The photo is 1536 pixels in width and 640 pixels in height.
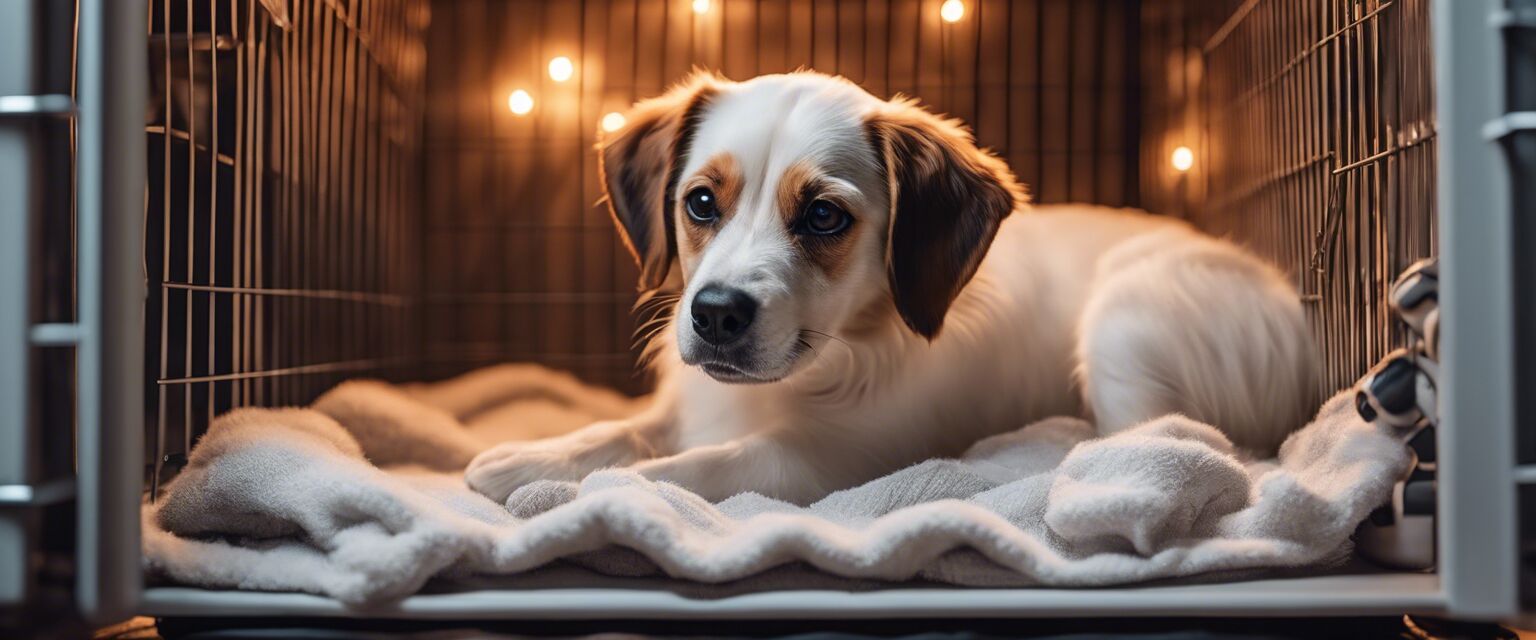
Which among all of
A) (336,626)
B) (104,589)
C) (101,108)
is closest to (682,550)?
(336,626)

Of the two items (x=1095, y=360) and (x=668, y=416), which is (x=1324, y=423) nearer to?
(x=1095, y=360)

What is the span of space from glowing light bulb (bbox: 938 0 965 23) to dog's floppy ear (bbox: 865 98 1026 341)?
0.75 meters

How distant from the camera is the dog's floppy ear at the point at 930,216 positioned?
4.96ft

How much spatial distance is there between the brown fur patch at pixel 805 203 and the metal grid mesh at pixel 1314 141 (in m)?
0.69

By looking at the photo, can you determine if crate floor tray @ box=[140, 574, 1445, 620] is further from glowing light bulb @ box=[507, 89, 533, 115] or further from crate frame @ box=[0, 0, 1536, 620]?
glowing light bulb @ box=[507, 89, 533, 115]

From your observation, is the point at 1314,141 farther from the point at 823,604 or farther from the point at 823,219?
the point at 823,604

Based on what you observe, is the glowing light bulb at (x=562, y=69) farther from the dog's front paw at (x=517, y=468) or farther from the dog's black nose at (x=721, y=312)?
the dog's black nose at (x=721, y=312)

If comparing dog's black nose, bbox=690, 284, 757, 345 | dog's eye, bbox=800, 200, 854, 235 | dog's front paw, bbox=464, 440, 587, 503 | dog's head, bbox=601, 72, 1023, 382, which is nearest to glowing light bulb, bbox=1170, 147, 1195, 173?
dog's head, bbox=601, 72, 1023, 382

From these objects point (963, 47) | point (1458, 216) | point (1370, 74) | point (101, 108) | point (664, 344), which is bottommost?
point (664, 344)

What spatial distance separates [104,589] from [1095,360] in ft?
4.19

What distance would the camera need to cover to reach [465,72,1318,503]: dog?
146cm

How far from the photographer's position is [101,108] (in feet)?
3.27

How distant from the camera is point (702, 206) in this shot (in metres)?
1.53

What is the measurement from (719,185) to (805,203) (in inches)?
5.0
